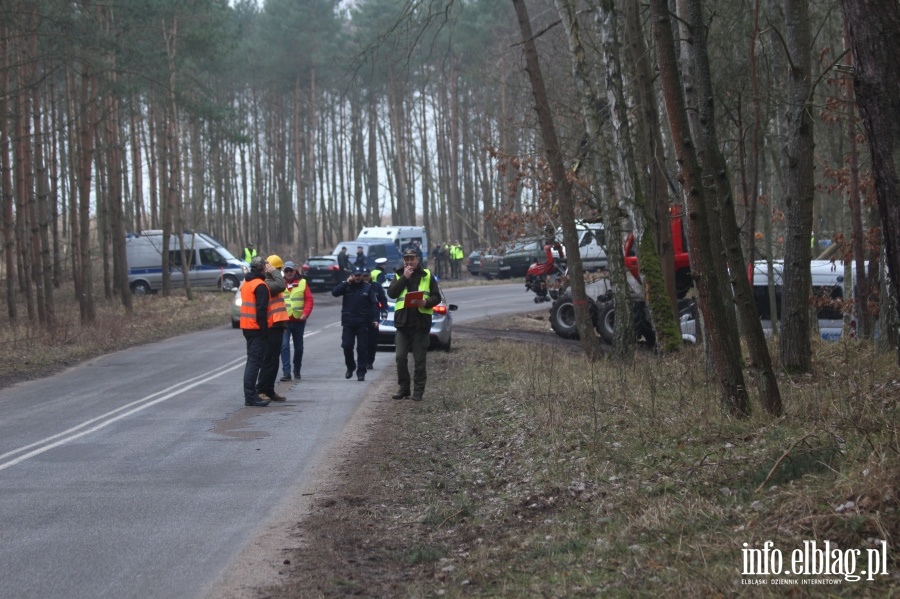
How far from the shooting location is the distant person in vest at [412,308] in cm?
1334

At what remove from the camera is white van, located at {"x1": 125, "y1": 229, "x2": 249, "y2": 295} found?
44250 millimetres

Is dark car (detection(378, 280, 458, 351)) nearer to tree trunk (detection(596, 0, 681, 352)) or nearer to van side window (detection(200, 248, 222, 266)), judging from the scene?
tree trunk (detection(596, 0, 681, 352))

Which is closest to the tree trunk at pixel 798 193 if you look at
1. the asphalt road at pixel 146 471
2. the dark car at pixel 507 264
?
the asphalt road at pixel 146 471

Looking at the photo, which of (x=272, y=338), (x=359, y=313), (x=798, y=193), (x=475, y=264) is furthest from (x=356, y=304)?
(x=475, y=264)

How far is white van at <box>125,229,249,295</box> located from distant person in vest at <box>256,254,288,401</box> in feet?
100

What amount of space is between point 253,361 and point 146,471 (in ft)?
15.0

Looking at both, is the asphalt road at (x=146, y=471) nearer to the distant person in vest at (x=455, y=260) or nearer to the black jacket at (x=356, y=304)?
the black jacket at (x=356, y=304)

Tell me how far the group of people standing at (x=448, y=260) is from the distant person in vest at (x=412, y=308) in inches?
1499

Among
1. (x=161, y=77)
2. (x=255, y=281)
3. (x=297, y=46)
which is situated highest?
(x=297, y=46)

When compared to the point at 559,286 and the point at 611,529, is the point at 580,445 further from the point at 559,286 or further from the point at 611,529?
the point at 559,286

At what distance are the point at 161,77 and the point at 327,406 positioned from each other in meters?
25.2

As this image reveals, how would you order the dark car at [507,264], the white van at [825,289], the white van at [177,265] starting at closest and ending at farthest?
the white van at [825,289] < the white van at [177,265] < the dark car at [507,264]

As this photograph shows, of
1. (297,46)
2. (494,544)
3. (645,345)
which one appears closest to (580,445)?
(494,544)

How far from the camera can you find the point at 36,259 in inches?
1091
